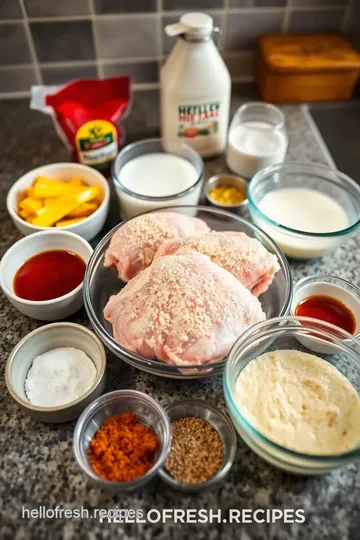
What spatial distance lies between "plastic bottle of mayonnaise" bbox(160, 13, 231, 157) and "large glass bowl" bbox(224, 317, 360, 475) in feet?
1.96

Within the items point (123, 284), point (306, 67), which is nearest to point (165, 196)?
point (123, 284)

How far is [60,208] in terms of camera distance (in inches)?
41.1

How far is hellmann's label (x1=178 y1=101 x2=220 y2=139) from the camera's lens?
1148 mm

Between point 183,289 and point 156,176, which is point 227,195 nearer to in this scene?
point 156,176

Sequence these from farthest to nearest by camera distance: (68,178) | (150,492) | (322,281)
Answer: (68,178)
(322,281)
(150,492)

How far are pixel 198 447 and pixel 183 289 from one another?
253 millimetres

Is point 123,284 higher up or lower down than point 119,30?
lower down

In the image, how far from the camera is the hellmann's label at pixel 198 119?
1.15 metres

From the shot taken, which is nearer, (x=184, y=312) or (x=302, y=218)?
(x=184, y=312)

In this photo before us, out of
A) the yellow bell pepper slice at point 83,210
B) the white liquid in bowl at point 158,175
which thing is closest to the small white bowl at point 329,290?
the white liquid in bowl at point 158,175

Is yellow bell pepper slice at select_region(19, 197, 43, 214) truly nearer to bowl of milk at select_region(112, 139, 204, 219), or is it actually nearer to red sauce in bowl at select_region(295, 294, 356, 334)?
bowl of milk at select_region(112, 139, 204, 219)

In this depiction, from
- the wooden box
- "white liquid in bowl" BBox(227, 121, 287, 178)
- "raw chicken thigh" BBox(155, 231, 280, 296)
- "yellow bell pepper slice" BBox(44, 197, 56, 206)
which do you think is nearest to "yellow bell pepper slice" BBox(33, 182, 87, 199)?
"yellow bell pepper slice" BBox(44, 197, 56, 206)

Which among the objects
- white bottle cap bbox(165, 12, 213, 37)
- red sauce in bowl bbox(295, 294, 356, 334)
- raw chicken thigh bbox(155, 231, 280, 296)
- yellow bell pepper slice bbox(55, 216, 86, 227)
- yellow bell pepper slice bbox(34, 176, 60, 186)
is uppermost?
white bottle cap bbox(165, 12, 213, 37)

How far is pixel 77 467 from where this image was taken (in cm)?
76
